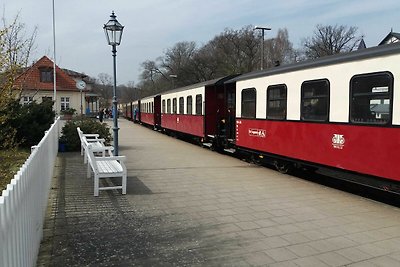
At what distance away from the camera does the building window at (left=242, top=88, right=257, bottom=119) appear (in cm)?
1112

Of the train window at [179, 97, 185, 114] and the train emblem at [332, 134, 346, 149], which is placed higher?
the train window at [179, 97, 185, 114]

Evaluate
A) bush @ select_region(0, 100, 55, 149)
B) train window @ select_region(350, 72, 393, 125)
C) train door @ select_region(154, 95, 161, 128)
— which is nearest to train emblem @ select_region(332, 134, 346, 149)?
train window @ select_region(350, 72, 393, 125)

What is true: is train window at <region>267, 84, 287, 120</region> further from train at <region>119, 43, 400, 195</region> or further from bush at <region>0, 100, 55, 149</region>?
bush at <region>0, 100, 55, 149</region>

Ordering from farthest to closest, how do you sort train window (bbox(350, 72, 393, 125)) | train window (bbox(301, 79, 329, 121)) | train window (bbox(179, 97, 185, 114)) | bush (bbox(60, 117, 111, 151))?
train window (bbox(179, 97, 185, 114)), bush (bbox(60, 117, 111, 151)), train window (bbox(301, 79, 329, 121)), train window (bbox(350, 72, 393, 125))

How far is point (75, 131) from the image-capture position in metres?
15.0

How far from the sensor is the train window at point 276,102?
31.2ft

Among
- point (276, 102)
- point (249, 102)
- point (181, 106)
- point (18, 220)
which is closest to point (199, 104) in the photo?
point (181, 106)

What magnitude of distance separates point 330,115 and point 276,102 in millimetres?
2255

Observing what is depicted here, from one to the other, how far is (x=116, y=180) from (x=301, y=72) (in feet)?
16.0

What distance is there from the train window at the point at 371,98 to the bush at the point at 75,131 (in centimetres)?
1039

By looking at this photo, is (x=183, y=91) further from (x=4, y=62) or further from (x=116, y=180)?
(x=4, y=62)

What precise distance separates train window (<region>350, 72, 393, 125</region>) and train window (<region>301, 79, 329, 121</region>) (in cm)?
79

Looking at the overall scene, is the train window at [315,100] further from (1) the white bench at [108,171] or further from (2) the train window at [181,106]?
(2) the train window at [181,106]

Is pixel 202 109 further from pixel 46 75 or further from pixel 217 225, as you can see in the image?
pixel 46 75
